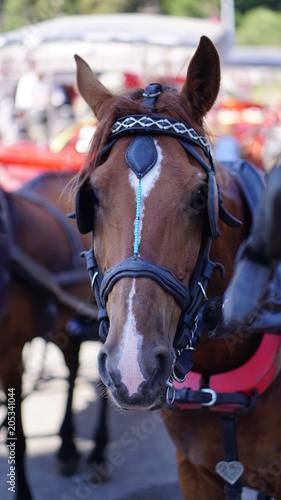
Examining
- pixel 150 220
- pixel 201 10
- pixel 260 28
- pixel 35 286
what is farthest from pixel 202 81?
pixel 201 10

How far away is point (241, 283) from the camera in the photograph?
1123mm

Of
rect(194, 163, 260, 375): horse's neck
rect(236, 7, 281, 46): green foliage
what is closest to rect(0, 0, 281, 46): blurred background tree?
rect(236, 7, 281, 46): green foliage

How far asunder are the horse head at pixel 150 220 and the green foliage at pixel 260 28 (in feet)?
76.2

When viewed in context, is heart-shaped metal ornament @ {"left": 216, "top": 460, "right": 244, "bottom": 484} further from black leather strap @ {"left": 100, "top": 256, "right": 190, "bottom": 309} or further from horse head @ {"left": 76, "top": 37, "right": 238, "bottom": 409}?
black leather strap @ {"left": 100, "top": 256, "right": 190, "bottom": 309}

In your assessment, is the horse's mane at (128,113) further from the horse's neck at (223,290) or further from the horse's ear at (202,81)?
the horse's neck at (223,290)

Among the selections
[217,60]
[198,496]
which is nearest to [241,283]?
[217,60]

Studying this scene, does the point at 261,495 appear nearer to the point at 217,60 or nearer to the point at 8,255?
the point at 217,60

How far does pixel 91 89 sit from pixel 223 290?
719mm

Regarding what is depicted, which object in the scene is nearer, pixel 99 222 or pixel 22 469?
pixel 99 222

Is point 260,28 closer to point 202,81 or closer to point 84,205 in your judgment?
point 202,81

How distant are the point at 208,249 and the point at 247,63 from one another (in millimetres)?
13048

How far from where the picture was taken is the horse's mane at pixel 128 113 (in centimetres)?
169

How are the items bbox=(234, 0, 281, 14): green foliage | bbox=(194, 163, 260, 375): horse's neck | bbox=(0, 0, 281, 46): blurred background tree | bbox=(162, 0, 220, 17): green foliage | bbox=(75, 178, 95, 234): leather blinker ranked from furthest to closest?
bbox=(162, 0, 220, 17): green foliage → bbox=(0, 0, 281, 46): blurred background tree → bbox=(234, 0, 281, 14): green foliage → bbox=(194, 163, 260, 375): horse's neck → bbox=(75, 178, 95, 234): leather blinker

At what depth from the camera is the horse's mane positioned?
1689 mm
